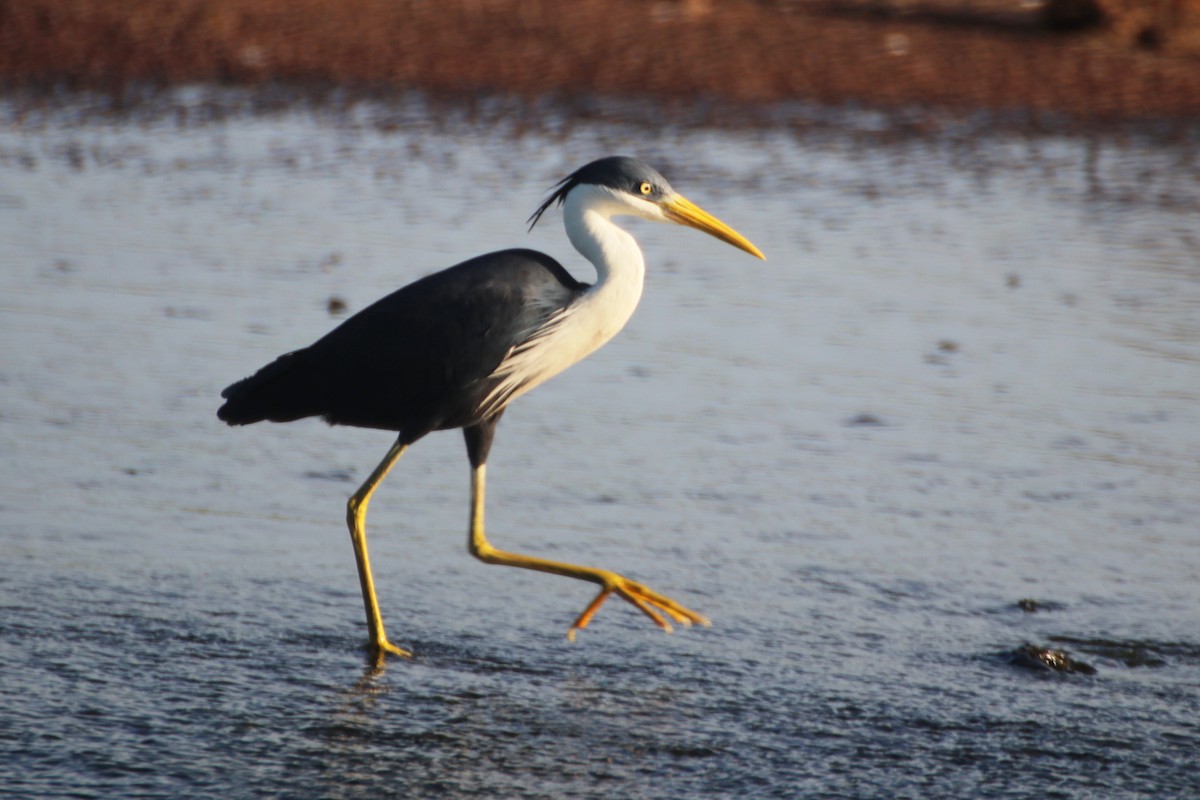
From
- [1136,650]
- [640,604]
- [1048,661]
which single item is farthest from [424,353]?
[1136,650]

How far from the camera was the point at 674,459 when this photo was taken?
687 cm

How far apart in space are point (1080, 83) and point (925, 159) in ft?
7.49

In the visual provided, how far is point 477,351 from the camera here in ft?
17.1

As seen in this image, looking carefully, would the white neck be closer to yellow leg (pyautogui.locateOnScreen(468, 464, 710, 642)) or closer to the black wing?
the black wing

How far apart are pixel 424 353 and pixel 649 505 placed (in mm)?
1458

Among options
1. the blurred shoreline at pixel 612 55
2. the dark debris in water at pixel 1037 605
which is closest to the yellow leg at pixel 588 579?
the dark debris in water at pixel 1037 605

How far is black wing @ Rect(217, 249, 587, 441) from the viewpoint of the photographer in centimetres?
521

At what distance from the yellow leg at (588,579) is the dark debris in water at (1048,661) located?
914mm

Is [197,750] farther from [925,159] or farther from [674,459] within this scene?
[925,159]

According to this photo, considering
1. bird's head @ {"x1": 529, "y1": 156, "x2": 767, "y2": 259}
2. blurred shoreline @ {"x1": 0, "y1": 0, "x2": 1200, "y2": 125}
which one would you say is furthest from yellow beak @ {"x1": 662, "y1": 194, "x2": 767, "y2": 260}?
blurred shoreline @ {"x1": 0, "y1": 0, "x2": 1200, "y2": 125}

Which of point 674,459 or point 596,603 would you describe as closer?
point 596,603

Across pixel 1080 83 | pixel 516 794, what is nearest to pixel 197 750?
pixel 516 794

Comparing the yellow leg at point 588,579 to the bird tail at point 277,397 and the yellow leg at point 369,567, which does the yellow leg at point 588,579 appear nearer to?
the yellow leg at point 369,567

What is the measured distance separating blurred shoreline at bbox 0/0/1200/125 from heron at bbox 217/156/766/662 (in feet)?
25.1
